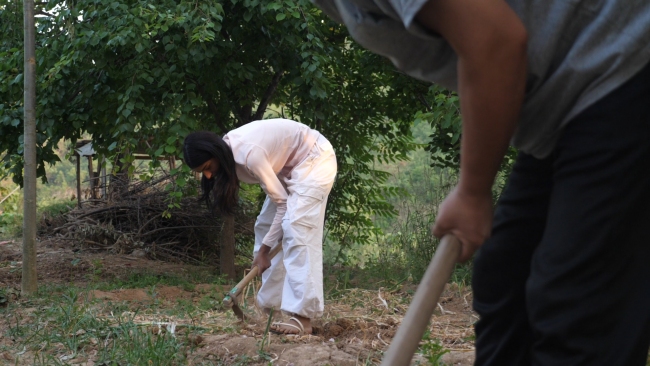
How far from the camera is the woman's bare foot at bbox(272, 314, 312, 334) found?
4578 millimetres

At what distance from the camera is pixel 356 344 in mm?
3971

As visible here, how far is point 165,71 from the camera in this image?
716 cm

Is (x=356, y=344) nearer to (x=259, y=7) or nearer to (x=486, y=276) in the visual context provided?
(x=486, y=276)

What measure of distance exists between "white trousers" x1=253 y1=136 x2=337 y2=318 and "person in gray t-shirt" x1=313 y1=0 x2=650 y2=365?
3.43m

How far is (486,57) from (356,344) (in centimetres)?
298

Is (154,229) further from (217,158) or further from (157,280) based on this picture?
(217,158)

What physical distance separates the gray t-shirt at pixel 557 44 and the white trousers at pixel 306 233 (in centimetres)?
346

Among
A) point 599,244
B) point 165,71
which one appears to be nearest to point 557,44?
point 599,244

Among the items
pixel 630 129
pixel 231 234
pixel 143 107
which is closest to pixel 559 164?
pixel 630 129

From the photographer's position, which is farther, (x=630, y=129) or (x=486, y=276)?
(x=486, y=276)

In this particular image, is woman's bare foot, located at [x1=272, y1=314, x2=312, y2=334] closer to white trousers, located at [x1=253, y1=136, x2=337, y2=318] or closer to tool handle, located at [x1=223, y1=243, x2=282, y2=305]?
white trousers, located at [x1=253, y1=136, x2=337, y2=318]

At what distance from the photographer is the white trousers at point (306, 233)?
15.5 feet

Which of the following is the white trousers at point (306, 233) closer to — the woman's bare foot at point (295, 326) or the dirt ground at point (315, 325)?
the woman's bare foot at point (295, 326)

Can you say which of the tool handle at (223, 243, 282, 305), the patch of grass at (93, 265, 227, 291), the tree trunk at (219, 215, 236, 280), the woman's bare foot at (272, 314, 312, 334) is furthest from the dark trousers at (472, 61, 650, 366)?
the tree trunk at (219, 215, 236, 280)
